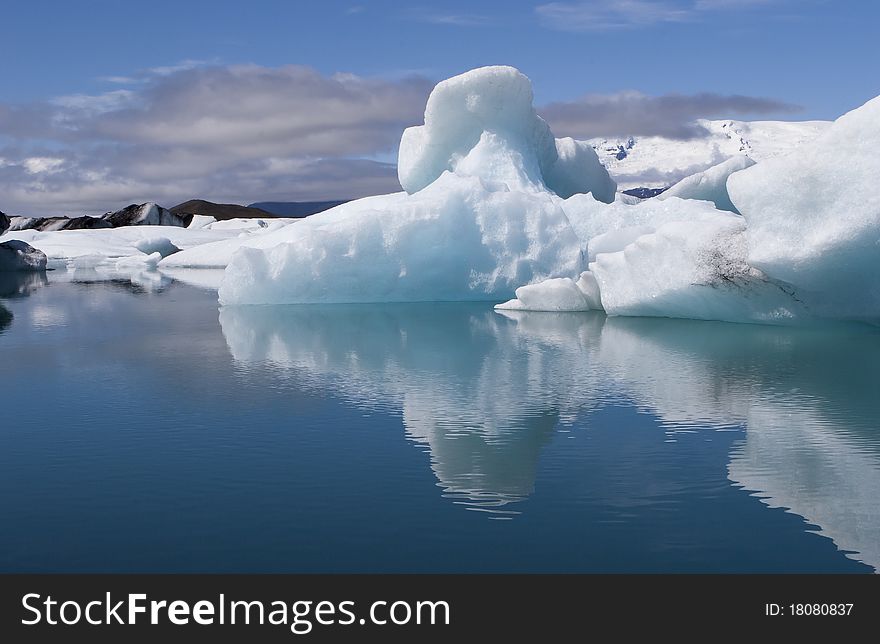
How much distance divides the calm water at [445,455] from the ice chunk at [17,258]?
65.9ft

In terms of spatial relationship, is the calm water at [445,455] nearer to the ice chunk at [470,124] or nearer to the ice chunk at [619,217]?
the ice chunk at [619,217]

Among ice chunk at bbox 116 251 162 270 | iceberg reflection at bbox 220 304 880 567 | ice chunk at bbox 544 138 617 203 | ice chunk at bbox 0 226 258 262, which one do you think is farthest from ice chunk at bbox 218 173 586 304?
ice chunk at bbox 0 226 258 262

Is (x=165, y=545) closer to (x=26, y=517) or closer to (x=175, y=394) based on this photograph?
(x=26, y=517)

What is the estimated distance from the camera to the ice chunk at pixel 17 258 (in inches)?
1070

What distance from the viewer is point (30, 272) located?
2764 centimetres

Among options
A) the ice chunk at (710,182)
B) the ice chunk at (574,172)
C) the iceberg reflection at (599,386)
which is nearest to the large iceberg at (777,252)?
the iceberg reflection at (599,386)

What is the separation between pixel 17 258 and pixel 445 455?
25.6 meters

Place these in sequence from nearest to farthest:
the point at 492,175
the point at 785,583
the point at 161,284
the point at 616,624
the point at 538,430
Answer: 1. the point at 616,624
2. the point at 785,583
3. the point at 538,430
4. the point at 492,175
5. the point at 161,284

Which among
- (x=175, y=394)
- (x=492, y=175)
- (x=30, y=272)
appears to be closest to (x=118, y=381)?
(x=175, y=394)

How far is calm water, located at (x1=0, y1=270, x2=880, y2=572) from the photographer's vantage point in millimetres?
3309

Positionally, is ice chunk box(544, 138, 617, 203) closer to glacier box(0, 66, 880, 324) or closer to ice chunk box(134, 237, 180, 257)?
glacier box(0, 66, 880, 324)

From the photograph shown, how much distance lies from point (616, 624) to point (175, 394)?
4.11 metres

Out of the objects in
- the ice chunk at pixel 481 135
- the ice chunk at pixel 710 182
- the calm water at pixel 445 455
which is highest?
the ice chunk at pixel 481 135

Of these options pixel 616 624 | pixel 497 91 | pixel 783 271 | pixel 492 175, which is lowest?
pixel 616 624
